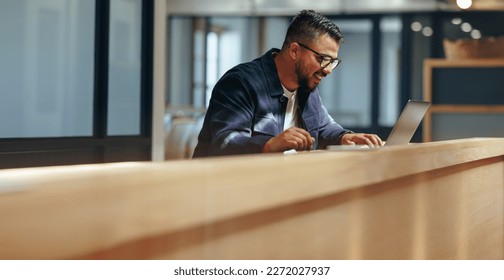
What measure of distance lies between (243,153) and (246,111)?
0.58 ft

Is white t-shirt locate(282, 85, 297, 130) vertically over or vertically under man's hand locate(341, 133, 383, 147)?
over

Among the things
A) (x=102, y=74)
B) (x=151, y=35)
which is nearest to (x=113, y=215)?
(x=102, y=74)

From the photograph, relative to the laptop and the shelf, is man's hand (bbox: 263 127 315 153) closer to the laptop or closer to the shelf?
the laptop

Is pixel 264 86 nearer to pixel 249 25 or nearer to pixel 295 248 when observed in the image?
pixel 295 248

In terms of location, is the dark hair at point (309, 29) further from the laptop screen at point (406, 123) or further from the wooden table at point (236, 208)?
the wooden table at point (236, 208)

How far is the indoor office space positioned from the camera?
683 millimetres

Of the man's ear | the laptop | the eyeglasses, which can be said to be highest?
the man's ear

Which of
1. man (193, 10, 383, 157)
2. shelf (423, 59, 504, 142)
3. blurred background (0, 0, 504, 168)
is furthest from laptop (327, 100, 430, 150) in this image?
shelf (423, 59, 504, 142)

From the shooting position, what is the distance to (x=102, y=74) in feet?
13.0

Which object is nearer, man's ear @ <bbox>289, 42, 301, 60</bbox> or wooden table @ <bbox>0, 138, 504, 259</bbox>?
wooden table @ <bbox>0, 138, 504, 259</bbox>

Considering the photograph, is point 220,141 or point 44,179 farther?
point 220,141

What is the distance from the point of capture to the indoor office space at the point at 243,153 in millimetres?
683

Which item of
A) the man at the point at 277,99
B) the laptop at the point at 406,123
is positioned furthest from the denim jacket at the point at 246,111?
the laptop at the point at 406,123

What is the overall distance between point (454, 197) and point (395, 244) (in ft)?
1.71
